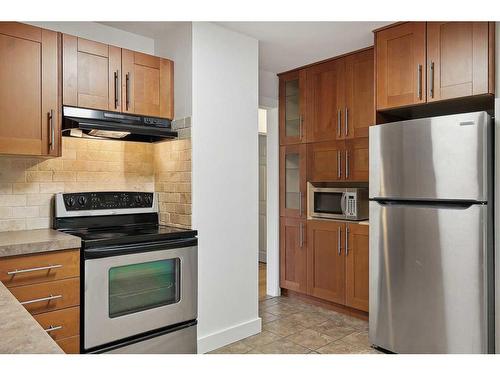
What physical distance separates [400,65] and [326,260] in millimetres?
1843

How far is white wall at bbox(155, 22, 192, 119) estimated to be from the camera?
2.69 m

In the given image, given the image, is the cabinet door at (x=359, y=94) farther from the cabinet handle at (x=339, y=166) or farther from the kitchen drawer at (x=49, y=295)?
the kitchen drawer at (x=49, y=295)

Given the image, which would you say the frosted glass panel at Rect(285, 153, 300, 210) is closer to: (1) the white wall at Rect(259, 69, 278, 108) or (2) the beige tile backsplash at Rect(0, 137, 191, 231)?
(1) the white wall at Rect(259, 69, 278, 108)

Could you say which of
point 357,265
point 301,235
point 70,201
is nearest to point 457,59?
point 357,265

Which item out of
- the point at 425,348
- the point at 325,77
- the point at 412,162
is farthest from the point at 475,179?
the point at 325,77

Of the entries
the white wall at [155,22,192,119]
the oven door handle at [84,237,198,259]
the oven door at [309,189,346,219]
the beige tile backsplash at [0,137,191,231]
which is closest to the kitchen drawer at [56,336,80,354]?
the oven door handle at [84,237,198,259]

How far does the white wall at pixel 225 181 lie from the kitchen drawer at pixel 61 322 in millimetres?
849

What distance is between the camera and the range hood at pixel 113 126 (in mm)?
2357

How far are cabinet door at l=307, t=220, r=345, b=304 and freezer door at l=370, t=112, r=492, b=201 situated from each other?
964 millimetres

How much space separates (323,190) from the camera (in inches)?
147

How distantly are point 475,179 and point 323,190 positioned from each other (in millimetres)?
1652

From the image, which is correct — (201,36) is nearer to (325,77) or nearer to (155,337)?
(325,77)

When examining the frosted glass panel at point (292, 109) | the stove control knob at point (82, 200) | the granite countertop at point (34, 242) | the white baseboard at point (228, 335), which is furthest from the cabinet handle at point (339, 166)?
the granite countertop at point (34, 242)

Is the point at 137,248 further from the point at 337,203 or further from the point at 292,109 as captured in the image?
the point at 292,109
